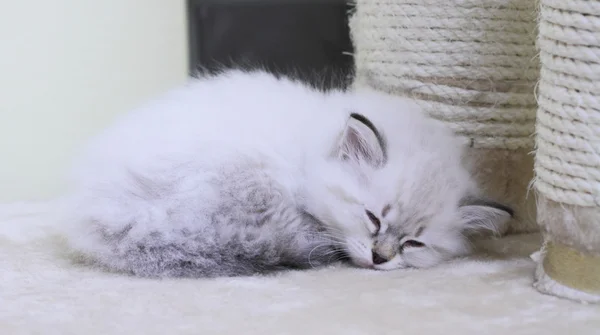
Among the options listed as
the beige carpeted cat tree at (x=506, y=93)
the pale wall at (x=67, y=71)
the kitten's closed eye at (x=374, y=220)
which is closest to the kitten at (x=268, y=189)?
the kitten's closed eye at (x=374, y=220)

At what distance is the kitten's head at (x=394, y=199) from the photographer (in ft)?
5.09

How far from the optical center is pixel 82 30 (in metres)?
2.77

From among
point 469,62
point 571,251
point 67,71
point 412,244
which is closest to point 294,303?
point 412,244

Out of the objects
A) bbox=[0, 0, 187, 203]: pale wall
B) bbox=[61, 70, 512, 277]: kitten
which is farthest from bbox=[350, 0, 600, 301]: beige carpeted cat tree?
bbox=[0, 0, 187, 203]: pale wall

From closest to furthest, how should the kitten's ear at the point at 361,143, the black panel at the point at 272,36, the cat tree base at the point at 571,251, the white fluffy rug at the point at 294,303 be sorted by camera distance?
the white fluffy rug at the point at 294,303 → the cat tree base at the point at 571,251 → the kitten's ear at the point at 361,143 → the black panel at the point at 272,36

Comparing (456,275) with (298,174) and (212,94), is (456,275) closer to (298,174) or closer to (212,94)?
(298,174)

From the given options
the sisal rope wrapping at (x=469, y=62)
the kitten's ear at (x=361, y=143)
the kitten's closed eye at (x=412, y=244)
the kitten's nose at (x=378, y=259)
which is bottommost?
the kitten's nose at (x=378, y=259)

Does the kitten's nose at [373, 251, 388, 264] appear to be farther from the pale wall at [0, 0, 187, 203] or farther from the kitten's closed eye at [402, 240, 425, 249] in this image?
the pale wall at [0, 0, 187, 203]

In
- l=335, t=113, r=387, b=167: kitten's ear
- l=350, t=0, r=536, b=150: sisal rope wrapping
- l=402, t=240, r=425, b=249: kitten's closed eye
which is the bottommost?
l=402, t=240, r=425, b=249: kitten's closed eye

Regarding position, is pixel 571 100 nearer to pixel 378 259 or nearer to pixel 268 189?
pixel 378 259

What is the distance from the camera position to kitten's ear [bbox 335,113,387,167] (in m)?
1.54

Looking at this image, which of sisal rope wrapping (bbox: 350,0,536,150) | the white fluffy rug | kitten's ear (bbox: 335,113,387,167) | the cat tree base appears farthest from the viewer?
sisal rope wrapping (bbox: 350,0,536,150)

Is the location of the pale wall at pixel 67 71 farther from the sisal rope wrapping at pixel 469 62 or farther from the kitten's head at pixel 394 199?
the kitten's head at pixel 394 199

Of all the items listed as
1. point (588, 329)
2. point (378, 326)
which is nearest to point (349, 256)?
point (378, 326)
